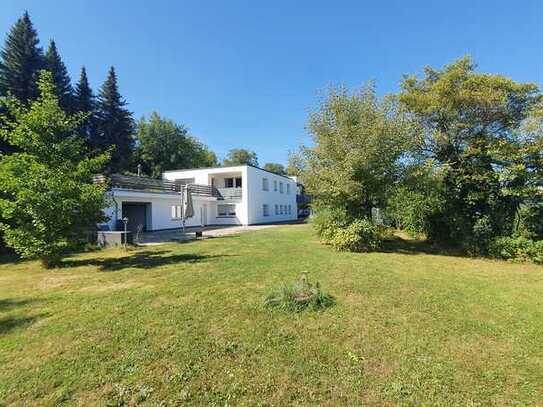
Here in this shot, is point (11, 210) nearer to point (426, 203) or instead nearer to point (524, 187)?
point (426, 203)

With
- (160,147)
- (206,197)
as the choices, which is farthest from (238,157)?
(206,197)

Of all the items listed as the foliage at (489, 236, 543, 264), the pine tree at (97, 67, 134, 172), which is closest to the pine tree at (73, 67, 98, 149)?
the pine tree at (97, 67, 134, 172)

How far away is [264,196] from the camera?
32031 millimetres

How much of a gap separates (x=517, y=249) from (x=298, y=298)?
381 inches

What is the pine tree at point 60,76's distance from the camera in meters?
28.8

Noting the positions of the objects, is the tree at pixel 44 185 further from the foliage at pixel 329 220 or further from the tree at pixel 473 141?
the tree at pixel 473 141

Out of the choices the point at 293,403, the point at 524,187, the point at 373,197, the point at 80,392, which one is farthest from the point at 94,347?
the point at 524,187

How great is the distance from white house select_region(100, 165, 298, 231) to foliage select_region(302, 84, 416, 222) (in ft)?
29.0

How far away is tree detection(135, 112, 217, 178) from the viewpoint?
4172cm

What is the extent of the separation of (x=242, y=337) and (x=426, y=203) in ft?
36.8

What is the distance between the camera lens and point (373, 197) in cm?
1273

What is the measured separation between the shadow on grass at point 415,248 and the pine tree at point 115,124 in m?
31.9

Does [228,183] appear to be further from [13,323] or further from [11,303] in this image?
[13,323]

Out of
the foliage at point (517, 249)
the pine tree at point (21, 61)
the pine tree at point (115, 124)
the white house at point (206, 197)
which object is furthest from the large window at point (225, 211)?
the foliage at point (517, 249)
